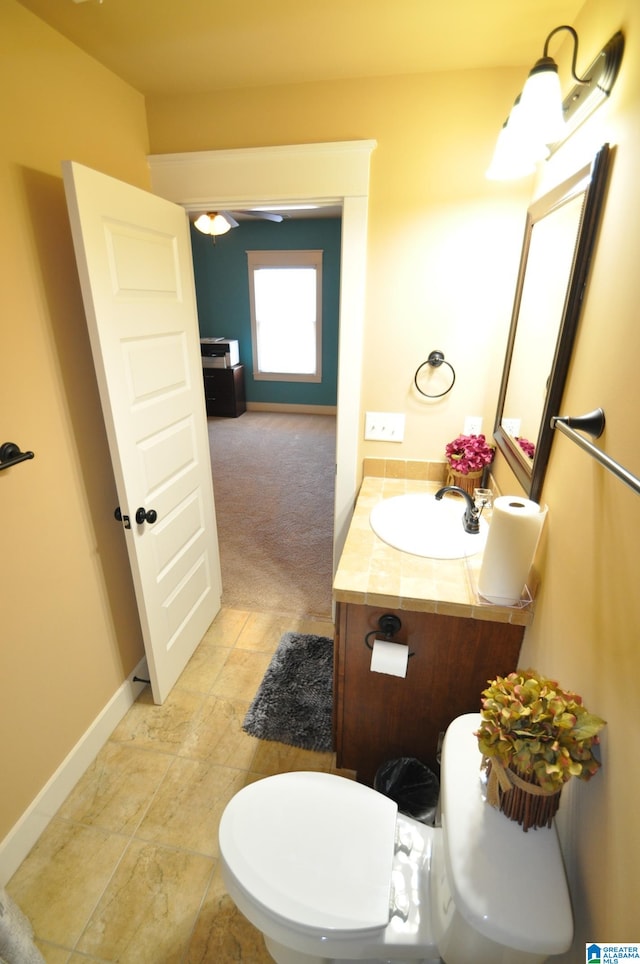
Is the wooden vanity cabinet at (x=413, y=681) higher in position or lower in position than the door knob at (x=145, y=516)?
lower

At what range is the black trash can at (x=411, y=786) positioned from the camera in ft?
4.41

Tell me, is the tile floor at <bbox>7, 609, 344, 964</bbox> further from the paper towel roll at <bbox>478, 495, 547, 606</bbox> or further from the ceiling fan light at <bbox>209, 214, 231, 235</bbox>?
the ceiling fan light at <bbox>209, 214, 231, 235</bbox>

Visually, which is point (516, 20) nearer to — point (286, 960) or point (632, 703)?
point (632, 703)

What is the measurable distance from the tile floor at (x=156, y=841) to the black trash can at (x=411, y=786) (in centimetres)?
28

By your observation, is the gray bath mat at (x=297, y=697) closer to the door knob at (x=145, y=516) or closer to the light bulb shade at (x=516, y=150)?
the door knob at (x=145, y=516)

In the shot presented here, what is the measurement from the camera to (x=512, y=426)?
1501 mm

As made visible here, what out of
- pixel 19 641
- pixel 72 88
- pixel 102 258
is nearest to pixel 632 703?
pixel 19 641

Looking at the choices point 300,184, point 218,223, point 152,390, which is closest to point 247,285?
point 218,223

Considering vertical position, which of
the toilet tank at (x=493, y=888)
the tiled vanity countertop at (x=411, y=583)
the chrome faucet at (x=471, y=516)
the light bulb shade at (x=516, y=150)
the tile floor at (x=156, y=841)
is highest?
the light bulb shade at (x=516, y=150)

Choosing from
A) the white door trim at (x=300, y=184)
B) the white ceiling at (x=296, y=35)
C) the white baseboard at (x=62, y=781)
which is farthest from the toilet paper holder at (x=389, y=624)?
the white ceiling at (x=296, y=35)

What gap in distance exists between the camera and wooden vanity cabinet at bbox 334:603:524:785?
1268 millimetres

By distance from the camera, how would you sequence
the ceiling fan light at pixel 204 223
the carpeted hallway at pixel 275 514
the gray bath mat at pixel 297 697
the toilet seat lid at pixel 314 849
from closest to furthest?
the toilet seat lid at pixel 314 849 < the gray bath mat at pixel 297 697 < the carpeted hallway at pixel 275 514 < the ceiling fan light at pixel 204 223

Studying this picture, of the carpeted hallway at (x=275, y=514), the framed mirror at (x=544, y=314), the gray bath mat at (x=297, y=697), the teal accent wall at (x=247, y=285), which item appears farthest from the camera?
the teal accent wall at (x=247, y=285)

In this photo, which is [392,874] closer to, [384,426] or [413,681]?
[413,681]
